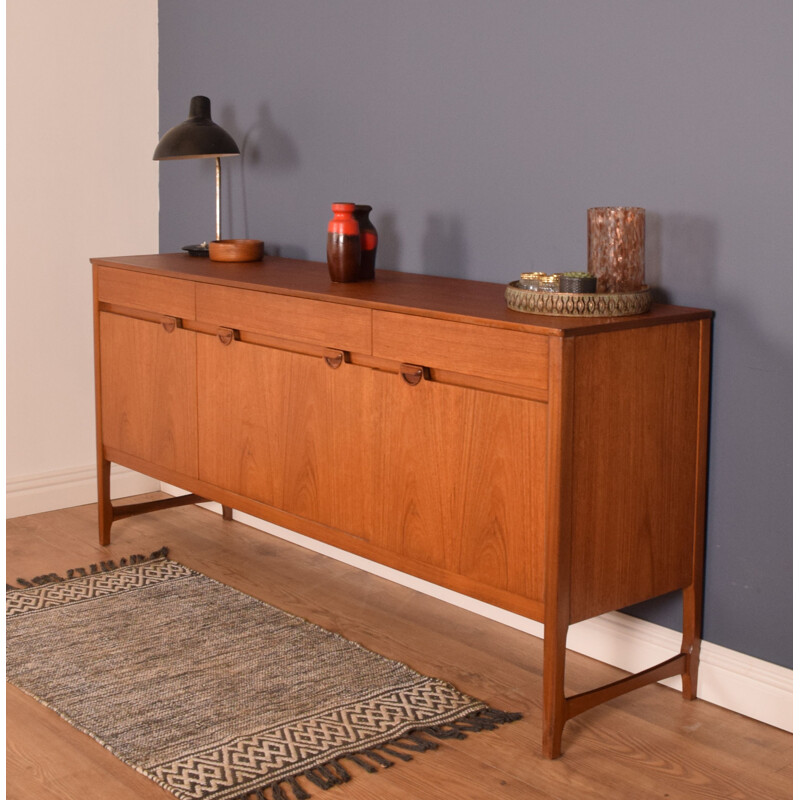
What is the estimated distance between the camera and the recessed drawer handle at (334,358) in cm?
256

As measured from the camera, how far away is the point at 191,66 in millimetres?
3758

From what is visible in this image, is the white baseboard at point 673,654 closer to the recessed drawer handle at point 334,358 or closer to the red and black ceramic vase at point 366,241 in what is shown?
the recessed drawer handle at point 334,358

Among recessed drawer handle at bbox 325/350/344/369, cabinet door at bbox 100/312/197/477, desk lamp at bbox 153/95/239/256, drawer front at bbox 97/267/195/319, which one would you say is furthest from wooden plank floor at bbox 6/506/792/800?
desk lamp at bbox 153/95/239/256

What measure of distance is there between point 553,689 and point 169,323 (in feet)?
5.16

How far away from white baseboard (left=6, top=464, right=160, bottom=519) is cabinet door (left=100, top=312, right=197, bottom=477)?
0.48 metres

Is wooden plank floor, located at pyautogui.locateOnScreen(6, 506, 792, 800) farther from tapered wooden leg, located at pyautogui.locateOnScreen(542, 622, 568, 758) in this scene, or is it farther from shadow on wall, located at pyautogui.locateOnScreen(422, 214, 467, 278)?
shadow on wall, located at pyautogui.locateOnScreen(422, 214, 467, 278)

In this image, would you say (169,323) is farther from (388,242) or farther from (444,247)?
(444,247)

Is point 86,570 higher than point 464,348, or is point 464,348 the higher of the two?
point 464,348

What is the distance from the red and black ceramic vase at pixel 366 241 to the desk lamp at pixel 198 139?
2.20 feet

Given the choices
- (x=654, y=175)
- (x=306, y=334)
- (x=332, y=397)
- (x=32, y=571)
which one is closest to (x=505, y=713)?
(x=332, y=397)

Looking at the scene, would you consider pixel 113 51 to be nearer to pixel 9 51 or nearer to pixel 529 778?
pixel 9 51

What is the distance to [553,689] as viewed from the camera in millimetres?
2145

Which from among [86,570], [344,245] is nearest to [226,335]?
[344,245]

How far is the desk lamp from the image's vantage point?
3.25m
